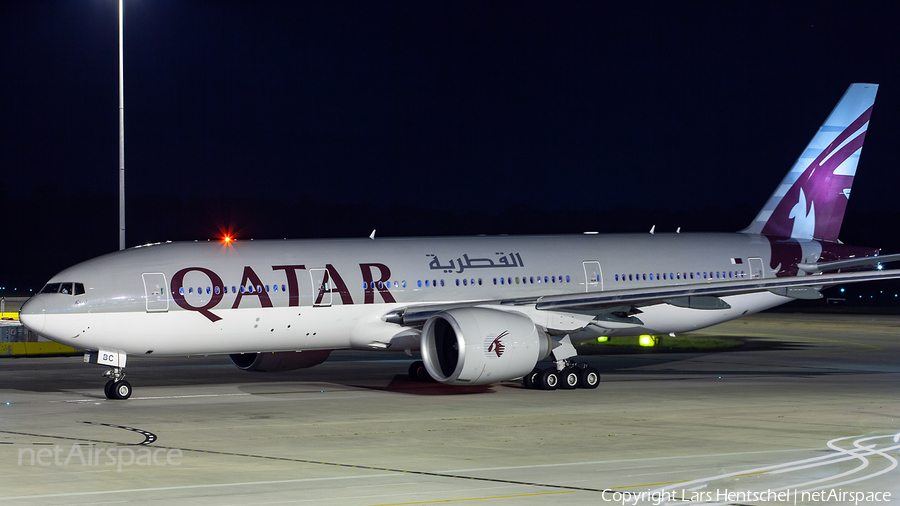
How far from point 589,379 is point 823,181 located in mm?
11267

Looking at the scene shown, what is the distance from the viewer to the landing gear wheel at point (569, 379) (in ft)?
81.4

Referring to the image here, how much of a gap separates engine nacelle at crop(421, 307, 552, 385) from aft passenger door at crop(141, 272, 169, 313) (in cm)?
552

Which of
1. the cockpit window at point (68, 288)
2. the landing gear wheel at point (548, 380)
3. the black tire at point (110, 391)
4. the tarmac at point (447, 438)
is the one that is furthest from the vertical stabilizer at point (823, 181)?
the cockpit window at point (68, 288)

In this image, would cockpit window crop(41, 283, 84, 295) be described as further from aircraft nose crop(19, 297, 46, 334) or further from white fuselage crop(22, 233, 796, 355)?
aircraft nose crop(19, 297, 46, 334)

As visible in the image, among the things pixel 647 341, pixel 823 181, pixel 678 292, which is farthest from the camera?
pixel 647 341

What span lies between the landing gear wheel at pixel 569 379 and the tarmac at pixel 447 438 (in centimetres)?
77

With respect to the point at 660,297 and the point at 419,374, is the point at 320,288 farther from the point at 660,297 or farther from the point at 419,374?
the point at 660,297

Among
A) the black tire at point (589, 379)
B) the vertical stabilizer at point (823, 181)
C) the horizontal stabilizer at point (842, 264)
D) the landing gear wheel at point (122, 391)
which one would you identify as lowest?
the black tire at point (589, 379)

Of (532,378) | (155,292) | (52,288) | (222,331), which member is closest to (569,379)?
(532,378)

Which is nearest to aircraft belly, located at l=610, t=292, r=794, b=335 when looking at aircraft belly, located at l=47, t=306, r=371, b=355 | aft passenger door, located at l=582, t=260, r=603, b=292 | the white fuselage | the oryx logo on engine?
the white fuselage

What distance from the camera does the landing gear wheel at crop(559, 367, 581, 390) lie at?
24797mm

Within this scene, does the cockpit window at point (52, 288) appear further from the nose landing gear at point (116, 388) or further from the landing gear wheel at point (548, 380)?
the landing gear wheel at point (548, 380)

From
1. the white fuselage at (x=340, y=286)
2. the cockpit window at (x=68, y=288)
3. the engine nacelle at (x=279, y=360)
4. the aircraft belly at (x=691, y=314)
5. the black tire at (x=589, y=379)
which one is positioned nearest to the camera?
the cockpit window at (x=68, y=288)

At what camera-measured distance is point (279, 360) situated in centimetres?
2627
